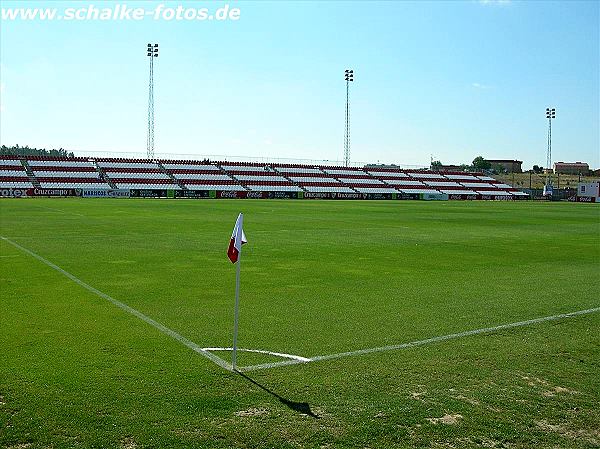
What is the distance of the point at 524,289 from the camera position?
47.1ft

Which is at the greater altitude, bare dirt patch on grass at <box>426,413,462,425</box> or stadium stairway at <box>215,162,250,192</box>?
stadium stairway at <box>215,162,250,192</box>

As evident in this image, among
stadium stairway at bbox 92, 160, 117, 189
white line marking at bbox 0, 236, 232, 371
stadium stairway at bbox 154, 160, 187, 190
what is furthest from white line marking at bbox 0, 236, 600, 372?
stadium stairway at bbox 154, 160, 187, 190

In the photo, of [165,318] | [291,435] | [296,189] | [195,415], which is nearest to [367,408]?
[291,435]

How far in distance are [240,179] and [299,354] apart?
95.5 metres

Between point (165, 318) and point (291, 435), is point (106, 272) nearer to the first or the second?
point (165, 318)

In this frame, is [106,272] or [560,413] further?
[106,272]

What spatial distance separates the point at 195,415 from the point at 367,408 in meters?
1.88

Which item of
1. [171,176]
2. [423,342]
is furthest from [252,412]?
[171,176]

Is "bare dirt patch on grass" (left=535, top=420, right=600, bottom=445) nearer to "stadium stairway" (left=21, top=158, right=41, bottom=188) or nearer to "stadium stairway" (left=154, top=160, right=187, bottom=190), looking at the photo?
"stadium stairway" (left=21, top=158, right=41, bottom=188)

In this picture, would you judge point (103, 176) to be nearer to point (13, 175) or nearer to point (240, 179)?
point (13, 175)

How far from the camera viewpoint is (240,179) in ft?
338

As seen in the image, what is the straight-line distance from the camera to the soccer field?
609 cm

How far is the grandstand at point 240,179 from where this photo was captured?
89250 mm

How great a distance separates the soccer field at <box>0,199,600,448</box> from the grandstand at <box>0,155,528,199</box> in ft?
246
